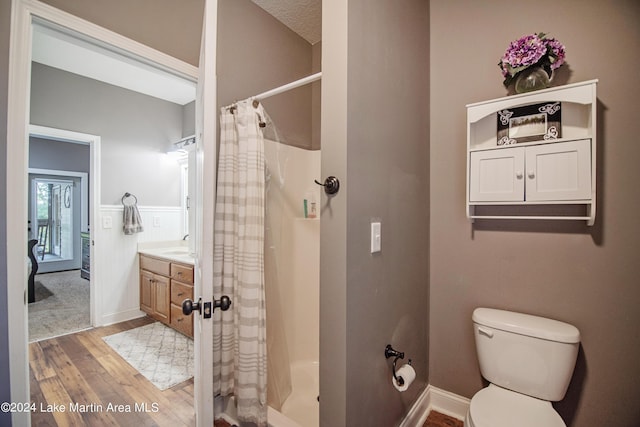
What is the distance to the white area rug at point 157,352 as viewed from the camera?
2160 millimetres

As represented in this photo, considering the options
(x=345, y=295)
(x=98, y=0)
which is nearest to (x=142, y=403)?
(x=345, y=295)

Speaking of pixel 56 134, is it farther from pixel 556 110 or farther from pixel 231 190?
pixel 556 110

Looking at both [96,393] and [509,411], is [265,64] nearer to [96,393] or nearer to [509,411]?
[509,411]

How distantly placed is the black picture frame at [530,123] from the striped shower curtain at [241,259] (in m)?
1.37

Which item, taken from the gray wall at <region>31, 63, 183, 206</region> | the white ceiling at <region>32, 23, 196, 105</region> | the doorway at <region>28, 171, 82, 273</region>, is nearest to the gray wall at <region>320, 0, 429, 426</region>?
the white ceiling at <region>32, 23, 196, 105</region>

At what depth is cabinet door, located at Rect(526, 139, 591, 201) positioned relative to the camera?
1.23 metres

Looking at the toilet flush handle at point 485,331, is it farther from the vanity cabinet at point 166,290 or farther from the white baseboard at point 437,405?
the vanity cabinet at point 166,290

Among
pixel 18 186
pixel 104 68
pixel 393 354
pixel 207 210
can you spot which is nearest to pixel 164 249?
pixel 104 68

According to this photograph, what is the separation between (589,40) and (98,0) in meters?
2.52

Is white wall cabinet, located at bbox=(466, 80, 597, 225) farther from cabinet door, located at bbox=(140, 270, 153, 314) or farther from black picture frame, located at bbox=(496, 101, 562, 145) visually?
cabinet door, located at bbox=(140, 270, 153, 314)

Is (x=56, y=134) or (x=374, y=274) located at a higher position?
(x=56, y=134)

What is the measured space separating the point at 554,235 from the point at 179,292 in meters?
3.04

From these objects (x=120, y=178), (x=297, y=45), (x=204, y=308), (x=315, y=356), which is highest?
(x=297, y=45)

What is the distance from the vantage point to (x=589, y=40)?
132 centimetres
